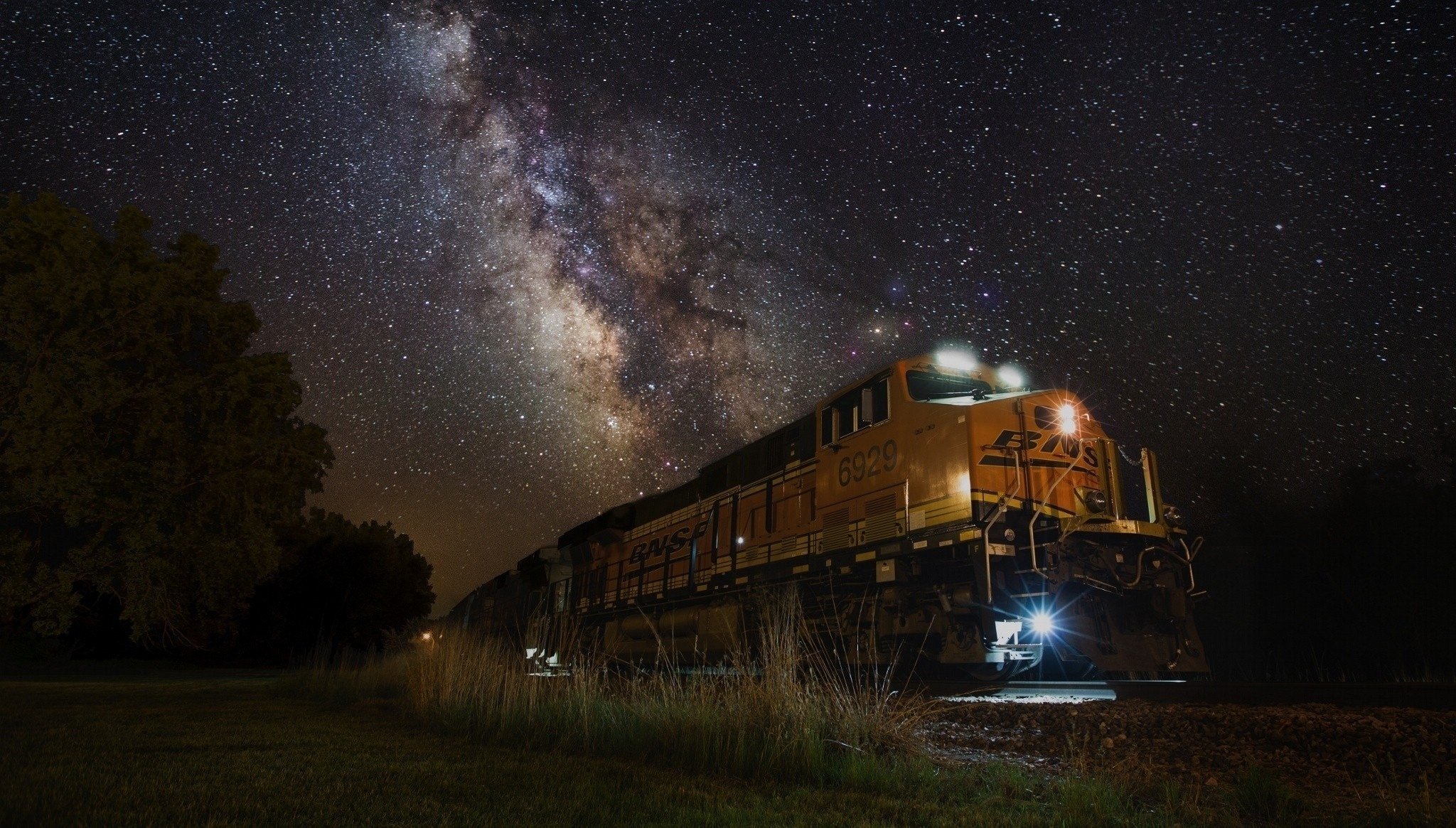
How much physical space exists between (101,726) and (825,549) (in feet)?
28.0

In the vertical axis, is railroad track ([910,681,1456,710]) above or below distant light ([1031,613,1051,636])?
below

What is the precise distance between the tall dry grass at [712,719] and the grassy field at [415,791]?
1.09 feet

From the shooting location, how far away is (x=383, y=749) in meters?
5.65

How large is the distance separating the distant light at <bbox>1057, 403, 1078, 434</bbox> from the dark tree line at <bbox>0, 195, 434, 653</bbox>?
1374cm

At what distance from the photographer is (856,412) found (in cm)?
1225

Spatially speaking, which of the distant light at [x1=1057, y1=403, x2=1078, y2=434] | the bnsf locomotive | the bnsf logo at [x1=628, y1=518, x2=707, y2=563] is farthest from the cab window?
the bnsf logo at [x1=628, y1=518, x2=707, y2=563]

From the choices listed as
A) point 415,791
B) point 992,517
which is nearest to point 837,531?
point 992,517

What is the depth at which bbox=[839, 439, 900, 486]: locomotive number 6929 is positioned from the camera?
37.1 ft

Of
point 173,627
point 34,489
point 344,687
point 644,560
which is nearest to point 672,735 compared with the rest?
point 344,687

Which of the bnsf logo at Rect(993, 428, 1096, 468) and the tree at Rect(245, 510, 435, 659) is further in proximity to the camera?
the tree at Rect(245, 510, 435, 659)

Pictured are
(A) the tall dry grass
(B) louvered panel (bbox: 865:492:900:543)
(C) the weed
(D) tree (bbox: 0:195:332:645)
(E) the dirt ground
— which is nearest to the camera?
(C) the weed

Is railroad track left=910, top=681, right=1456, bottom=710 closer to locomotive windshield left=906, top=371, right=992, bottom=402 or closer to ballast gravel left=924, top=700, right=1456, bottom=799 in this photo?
ballast gravel left=924, top=700, right=1456, bottom=799

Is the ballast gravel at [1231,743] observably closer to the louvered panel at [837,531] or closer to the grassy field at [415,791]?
the grassy field at [415,791]

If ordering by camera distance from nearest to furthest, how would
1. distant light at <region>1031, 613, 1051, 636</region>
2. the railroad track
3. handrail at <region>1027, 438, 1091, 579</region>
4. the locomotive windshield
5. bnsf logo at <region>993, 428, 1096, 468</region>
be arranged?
the railroad track → distant light at <region>1031, 613, 1051, 636</region> → handrail at <region>1027, 438, 1091, 579</region> → bnsf logo at <region>993, 428, 1096, 468</region> → the locomotive windshield
